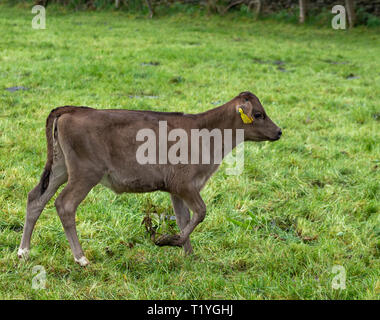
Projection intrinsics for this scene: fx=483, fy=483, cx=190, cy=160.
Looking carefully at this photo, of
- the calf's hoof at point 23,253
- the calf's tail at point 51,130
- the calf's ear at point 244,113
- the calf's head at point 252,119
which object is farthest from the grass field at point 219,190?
the calf's ear at point 244,113

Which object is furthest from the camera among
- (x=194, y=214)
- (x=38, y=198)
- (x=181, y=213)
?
(x=181, y=213)

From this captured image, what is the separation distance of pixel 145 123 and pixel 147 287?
1380mm

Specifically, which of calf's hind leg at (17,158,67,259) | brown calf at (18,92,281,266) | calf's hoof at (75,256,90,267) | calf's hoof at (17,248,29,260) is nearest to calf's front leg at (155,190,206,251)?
brown calf at (18,92,281,266)

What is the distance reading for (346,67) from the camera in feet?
47.0

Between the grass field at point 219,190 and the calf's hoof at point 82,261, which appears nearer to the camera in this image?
the grass field at point 219,190

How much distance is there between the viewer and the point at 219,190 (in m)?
5.85

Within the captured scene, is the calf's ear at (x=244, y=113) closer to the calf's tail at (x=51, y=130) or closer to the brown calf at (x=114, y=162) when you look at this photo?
the brown calf at (x=114, y=162)

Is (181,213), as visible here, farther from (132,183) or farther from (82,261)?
(82,261)

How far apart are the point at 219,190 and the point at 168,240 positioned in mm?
1911

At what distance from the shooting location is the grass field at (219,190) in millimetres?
3924

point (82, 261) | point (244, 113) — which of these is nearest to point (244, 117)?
point (244, 113)

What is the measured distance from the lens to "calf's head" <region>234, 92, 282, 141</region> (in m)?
4.43

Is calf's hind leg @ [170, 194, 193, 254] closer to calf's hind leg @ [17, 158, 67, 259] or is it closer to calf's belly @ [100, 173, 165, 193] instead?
calf's belly @ [100, 173, 165, 193]
